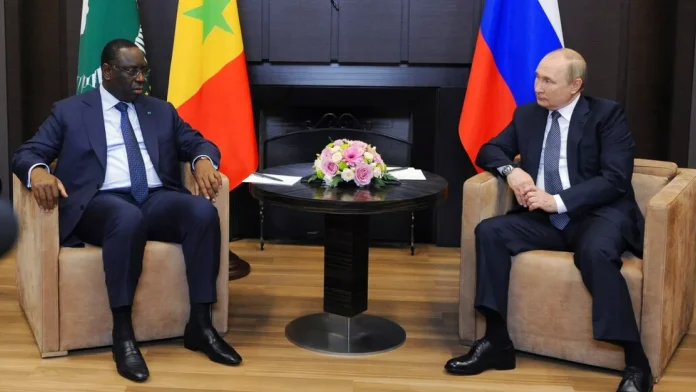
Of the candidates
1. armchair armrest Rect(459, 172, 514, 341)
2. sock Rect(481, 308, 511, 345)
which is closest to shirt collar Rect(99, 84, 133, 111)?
armchair armrest Rect(459, 172, 514, 341)

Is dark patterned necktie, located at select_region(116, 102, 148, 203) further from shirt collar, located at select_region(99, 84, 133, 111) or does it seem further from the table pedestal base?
the table pedestal base

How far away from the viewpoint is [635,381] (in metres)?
2.58

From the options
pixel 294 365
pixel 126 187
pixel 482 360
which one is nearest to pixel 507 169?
pixel 482 360

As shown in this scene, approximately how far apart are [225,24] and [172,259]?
143 cm

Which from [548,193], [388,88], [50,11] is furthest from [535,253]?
[50,11]

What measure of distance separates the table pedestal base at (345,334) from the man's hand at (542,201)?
72 centimetres

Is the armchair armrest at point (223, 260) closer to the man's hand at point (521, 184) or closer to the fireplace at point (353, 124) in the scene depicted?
the man's hand at point (521, 184)

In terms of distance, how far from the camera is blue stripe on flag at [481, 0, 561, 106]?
12.5 ft

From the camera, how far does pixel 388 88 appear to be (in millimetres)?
4434

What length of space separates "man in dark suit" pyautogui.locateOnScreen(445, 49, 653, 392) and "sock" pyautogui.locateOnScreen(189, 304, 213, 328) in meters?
0.86

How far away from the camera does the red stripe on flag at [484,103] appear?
395 cm

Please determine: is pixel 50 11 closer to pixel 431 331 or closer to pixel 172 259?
pixel 172 259

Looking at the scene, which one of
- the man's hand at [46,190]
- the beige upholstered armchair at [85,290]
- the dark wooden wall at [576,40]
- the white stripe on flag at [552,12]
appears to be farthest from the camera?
the dark wooden wall at [576,40]

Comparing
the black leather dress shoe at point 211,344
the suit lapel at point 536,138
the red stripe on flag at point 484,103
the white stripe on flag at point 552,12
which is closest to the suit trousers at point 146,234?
the black leather dress shoe at point 211,344
